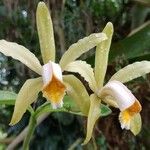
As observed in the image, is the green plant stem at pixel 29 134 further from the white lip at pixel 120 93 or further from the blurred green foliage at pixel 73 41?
the blurred green foliage at pixel 73 41

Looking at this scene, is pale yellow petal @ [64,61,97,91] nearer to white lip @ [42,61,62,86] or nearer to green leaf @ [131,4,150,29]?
white lip @ [42,61,62,86]

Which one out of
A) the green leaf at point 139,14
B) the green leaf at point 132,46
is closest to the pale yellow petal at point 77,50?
the green leaf at point 132,46

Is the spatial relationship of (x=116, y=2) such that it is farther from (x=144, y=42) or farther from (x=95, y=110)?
(x=95, y=110)

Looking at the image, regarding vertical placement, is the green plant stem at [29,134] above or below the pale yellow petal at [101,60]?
below

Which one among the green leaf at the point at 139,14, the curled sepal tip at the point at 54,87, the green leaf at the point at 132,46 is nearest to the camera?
the curled sepal tip at the point at 54,87

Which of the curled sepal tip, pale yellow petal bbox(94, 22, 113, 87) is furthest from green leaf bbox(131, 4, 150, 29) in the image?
the curled sepal tip

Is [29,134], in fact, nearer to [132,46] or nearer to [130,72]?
[130,72]

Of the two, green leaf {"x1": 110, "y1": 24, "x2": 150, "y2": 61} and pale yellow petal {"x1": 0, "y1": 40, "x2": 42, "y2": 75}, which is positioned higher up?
pale yellow petal {"x1": 0, "y1": 40, "x2": 42, "y2": 75}
